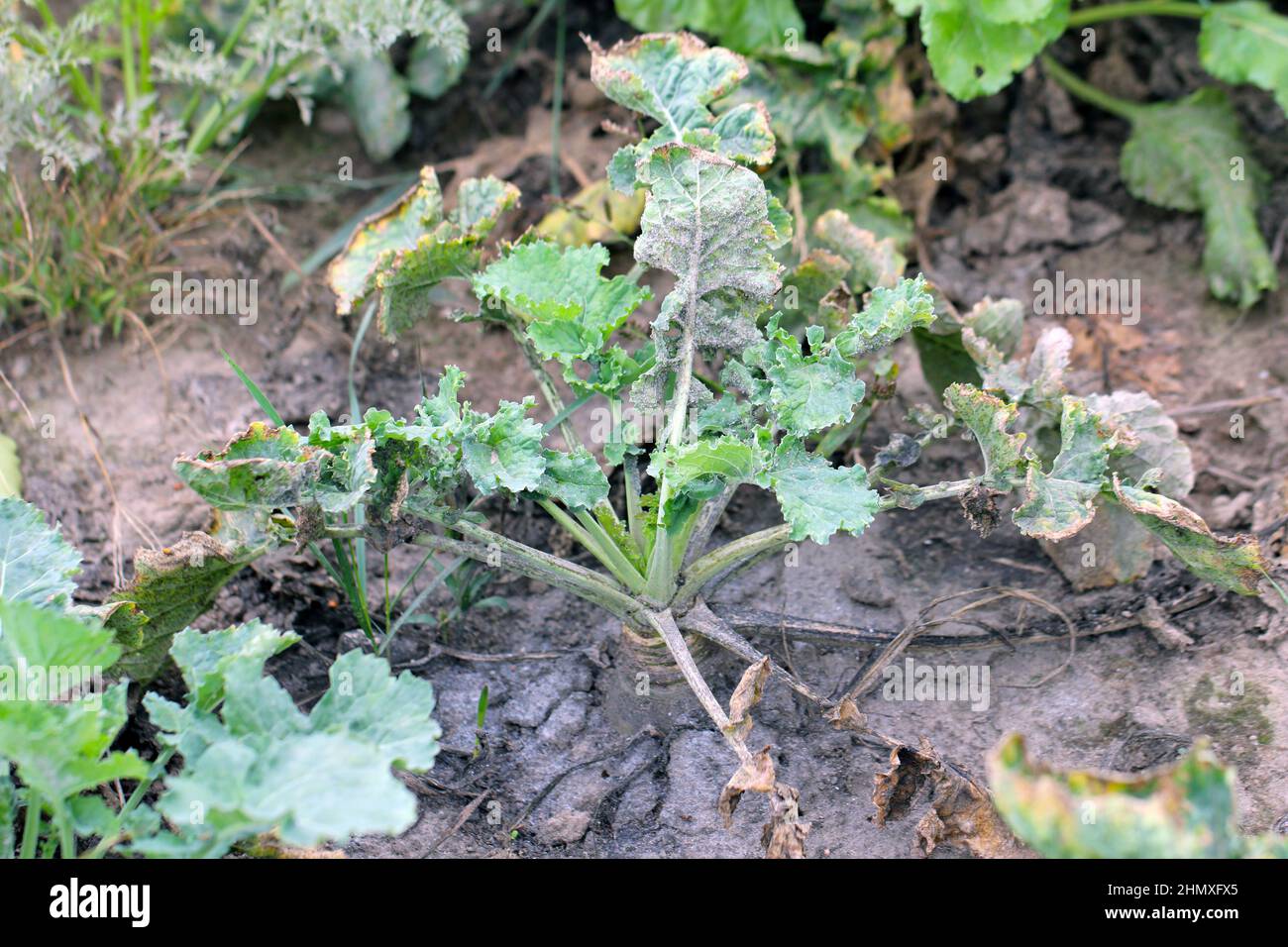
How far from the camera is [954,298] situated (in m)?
3.13

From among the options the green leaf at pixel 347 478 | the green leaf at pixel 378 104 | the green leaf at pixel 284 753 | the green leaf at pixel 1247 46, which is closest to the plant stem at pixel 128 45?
the green leaf at pixel 378 104

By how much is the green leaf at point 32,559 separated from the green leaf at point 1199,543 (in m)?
1.86

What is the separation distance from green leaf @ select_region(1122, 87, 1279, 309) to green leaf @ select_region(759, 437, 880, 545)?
156cm

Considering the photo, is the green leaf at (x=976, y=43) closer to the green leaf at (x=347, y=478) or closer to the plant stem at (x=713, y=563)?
the plant stem at (x=713, y=563)

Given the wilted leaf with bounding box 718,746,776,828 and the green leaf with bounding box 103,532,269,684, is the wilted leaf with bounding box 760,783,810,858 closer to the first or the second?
the wilted leaf with bounding box 718,746,776,828

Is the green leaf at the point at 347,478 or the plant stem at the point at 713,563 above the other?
the green leaf at the point at 347,478

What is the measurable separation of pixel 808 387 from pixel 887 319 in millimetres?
188

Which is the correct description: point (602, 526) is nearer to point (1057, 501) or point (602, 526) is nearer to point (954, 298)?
point (1057, 501)

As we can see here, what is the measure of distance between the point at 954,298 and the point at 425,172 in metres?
1.45

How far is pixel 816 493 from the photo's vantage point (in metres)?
2.03

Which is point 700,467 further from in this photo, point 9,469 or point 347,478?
point 9,469

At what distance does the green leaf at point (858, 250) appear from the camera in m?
2.61

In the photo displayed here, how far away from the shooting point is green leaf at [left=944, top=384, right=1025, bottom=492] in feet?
6.83

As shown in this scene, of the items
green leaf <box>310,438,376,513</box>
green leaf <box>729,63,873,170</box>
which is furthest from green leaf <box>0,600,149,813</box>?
green leaf <box>729,63,873,170</box>
